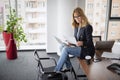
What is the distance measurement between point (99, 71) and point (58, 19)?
9.64 ft

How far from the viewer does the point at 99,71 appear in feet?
8.40

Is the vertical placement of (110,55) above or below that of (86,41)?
below

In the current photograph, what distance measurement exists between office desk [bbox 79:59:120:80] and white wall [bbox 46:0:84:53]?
2.34 m

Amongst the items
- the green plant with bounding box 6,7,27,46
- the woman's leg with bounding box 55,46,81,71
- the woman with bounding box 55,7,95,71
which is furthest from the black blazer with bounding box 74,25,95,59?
the green plant with bounding box 6,7,27,46

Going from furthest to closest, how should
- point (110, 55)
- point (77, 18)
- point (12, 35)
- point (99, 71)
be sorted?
point (12, 35)
point (77, 18)
point (110, 55)
point (99, 71)

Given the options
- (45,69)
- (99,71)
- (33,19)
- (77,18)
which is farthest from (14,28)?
(99,71)

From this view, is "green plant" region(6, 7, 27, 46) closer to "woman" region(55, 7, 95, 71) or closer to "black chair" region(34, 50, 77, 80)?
"black chair" region(34, 50, 77, 80)

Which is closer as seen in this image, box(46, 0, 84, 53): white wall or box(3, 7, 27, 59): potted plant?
box(3, 7, 27, 59): potted plant

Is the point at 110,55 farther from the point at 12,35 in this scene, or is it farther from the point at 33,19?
the point at 33,19

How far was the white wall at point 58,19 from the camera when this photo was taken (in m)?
5.05

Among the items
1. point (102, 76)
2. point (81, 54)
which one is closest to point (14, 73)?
point (81, 54)

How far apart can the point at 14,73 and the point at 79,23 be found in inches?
69.5

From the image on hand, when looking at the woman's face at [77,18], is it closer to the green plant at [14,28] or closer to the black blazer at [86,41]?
the black blazer at [86,41]

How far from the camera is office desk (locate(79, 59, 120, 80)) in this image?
2377mm
